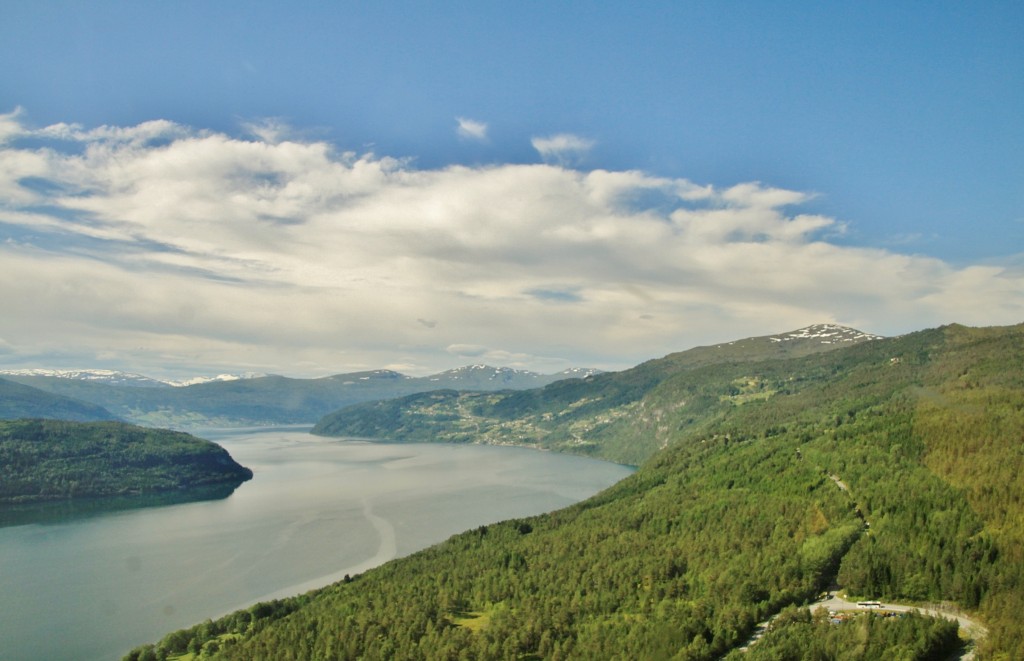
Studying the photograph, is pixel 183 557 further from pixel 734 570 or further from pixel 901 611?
pixel 901 611

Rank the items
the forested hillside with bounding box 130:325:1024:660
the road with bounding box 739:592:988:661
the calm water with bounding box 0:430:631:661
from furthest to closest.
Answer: the calm water with bounding box 0:430:631:661 → the forested hillside with bounding box 130:325:1024:660 → the road with bounding box 739:592:988:661

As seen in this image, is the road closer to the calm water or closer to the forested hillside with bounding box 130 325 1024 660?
the forested hillside with bounding box 130 325 1024 660

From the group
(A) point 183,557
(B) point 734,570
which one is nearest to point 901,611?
(B) point 734,570

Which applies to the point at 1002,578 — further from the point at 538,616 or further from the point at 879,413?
the point at 879,413

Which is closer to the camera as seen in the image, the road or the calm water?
the road

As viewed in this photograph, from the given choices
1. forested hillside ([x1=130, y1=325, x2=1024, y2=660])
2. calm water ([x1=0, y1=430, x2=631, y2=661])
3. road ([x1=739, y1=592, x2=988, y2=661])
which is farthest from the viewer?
calm water ([x1=0, y1=430, x2=631, y2=661])

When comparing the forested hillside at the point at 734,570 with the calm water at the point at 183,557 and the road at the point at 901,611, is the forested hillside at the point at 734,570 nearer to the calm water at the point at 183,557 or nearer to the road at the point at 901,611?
the road at the point at 901,611

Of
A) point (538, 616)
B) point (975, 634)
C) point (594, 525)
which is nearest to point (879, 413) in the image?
point (594, 525)

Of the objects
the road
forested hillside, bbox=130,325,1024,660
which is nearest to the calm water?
forested hillside, bbox=130,325,1024,660

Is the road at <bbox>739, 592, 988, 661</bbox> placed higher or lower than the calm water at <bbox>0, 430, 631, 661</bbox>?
higher
